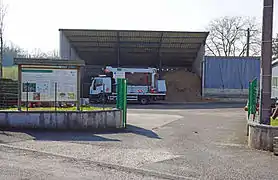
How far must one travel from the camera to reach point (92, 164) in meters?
8.84

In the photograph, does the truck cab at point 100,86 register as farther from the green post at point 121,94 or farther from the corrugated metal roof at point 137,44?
the green post at point 121,94

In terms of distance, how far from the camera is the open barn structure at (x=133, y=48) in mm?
42656

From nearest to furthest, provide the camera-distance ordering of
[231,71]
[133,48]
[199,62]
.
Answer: [231,71] < [199,62] < [133,48]

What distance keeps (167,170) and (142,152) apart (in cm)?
230

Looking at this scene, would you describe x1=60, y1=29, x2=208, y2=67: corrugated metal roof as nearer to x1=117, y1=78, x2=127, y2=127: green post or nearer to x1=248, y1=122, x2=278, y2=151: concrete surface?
x1=117, y1=78, x2=127, y2=127: green post

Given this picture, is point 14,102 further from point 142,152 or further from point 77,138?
point 142,152

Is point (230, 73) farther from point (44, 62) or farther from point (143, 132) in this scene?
point (44, 62)

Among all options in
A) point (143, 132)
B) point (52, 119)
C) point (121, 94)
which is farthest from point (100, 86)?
point (143, 132)

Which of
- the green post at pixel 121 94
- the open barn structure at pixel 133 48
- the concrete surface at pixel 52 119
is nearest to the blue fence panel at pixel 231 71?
the open barn structure at pixel 133 48

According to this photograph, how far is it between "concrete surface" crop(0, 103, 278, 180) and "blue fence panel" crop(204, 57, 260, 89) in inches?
1155

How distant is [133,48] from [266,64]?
1427 inches

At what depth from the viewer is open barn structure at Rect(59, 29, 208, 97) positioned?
1679 inches

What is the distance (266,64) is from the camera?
1146 cm

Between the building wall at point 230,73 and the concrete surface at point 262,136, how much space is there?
3261 cm
